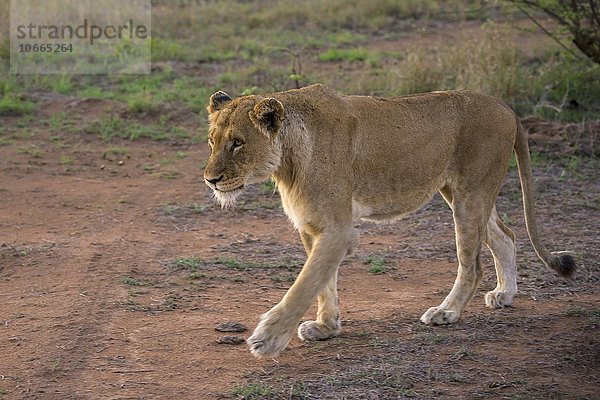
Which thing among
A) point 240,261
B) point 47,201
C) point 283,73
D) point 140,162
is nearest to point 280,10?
point 283,73

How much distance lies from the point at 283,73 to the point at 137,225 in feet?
15.4

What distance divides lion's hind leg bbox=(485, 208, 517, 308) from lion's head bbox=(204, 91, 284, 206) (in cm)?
165

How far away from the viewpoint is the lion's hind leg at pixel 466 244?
17.3ft

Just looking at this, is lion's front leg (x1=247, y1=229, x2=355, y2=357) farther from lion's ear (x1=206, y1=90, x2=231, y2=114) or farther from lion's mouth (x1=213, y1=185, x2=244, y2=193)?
lion's ear (x1=206, y1=90, x2=231, y2=114)

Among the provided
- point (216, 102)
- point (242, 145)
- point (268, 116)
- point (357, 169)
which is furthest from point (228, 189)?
point (357, 169)

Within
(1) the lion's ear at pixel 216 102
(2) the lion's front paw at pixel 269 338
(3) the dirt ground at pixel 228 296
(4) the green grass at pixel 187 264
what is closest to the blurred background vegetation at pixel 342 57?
(3) the dirt ground at pixel 228 296

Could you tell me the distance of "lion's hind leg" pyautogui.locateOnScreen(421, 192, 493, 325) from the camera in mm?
5277

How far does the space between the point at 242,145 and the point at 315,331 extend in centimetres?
107

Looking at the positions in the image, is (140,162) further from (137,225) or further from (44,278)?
(44,278)

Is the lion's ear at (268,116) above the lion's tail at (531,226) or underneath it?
above

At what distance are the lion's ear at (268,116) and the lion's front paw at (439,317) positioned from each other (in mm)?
1363

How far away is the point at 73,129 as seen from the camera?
31.9ft

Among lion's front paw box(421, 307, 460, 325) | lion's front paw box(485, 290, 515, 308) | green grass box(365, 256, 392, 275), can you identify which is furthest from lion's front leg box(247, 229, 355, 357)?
green grass box(365, 256, 392, 275)

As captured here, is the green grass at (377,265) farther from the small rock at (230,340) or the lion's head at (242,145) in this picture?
the lion's head at (242,145)
